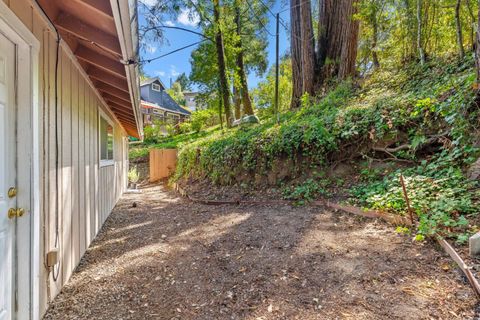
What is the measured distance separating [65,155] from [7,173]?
89 cm

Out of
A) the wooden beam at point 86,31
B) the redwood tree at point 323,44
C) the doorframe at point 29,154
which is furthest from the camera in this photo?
the redwood tree at point 323,44

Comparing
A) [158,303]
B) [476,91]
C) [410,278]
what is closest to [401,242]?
[410,278]

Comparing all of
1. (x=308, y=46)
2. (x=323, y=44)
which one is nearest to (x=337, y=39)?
(x=323, y=44)

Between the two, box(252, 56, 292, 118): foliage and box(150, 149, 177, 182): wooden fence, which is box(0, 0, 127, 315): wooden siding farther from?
box(252, 56, 292, 118): foliage

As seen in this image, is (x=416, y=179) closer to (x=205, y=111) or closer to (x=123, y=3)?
(x=123, y=3)

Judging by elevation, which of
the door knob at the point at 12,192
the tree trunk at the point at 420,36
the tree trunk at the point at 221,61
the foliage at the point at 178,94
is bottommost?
the door knob at the point at 12,192

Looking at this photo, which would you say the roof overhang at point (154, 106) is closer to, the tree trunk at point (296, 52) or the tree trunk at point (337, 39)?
the tree trunk at point (296, 52)

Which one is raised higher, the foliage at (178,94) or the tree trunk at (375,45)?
the foliage at (178,94)

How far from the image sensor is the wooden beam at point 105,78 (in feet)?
10.6

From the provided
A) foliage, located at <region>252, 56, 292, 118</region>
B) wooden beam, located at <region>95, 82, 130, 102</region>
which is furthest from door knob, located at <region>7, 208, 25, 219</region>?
foliage, located at <region>252, 56, 292, 118</region>

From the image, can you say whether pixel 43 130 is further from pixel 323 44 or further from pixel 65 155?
pixel 323 44

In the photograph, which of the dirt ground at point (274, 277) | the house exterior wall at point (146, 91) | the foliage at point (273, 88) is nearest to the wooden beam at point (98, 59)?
the dirt ground at point (274, 277)

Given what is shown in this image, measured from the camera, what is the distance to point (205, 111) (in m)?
18.8

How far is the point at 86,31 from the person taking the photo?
2.08 meters
